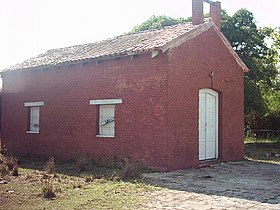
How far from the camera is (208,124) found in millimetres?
15664

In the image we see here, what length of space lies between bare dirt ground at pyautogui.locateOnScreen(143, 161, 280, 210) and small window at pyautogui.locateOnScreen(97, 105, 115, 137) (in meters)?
3.44

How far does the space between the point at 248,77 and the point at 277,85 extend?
772cm

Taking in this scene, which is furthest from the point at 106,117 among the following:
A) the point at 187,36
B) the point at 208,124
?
the point at 187,36

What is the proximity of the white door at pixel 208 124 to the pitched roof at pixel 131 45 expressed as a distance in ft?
8.03

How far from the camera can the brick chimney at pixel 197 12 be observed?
1556 cm

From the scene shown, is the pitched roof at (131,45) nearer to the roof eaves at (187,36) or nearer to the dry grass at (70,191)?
the roof eaves at (187,36)

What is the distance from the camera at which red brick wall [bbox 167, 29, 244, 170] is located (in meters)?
13.6

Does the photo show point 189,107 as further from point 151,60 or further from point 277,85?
point 277,85

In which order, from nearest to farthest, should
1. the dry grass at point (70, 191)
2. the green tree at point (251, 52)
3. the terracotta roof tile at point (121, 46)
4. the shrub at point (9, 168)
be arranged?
1. the dry grass at point (70, 191)
2. the shrub at point (9, 168)
3. the terracotta roof tile at point (121, 46)
4. the green tree at point (251, 52)

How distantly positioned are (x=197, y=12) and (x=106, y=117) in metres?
5.41

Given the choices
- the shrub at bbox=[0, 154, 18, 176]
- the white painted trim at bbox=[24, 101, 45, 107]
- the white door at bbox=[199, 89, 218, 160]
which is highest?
the white painted trim at bbox=[24, 101, 45, 107]

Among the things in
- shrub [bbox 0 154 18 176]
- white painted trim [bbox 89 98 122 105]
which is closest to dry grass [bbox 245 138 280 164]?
white painted trim [bbox 89 98 122 105]

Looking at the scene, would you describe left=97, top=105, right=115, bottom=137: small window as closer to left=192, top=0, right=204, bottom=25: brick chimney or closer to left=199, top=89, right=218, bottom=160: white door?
left=199, top=89, right=218, bottom=160: white door

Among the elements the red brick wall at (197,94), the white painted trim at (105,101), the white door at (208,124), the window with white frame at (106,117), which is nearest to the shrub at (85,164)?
the window with white frame at (106,117)
